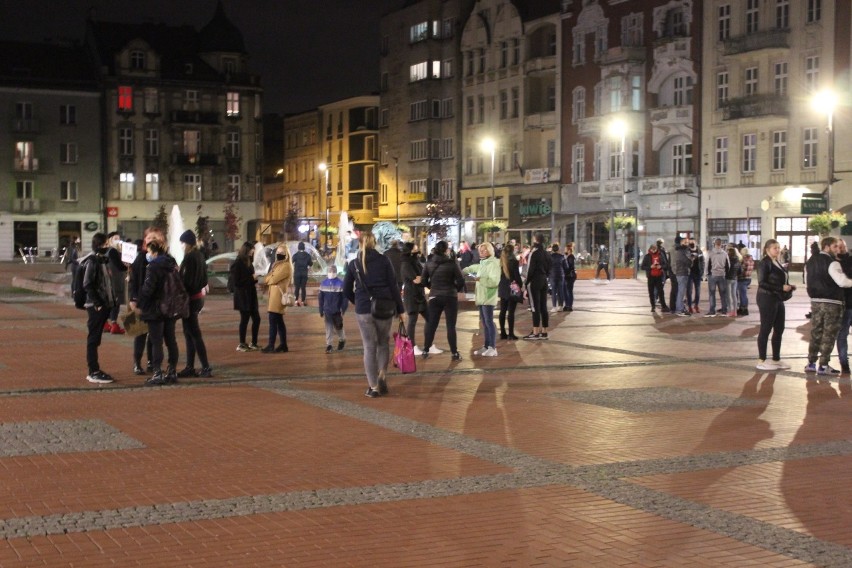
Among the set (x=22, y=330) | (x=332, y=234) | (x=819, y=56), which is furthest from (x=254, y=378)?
(x=332, y=234)

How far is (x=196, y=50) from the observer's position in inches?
3438

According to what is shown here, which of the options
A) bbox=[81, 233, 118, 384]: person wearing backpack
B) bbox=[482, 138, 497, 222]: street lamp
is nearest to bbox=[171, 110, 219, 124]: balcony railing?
bbox=[482, 138, 497, 222]: street lamp

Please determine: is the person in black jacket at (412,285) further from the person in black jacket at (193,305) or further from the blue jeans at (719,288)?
the blue jeans at (719,288)

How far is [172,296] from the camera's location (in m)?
13.7

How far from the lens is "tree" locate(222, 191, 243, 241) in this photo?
84688mm

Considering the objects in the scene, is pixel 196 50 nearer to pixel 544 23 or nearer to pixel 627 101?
pixel 544 23

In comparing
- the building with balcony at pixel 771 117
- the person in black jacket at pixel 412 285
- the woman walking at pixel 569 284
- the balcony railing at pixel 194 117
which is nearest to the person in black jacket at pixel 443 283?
the person in black jacket at pixel 412 285

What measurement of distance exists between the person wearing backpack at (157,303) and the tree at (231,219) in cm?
7132

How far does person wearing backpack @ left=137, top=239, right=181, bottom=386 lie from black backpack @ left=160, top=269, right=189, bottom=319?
12 millimetres

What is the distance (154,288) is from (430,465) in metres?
5.65

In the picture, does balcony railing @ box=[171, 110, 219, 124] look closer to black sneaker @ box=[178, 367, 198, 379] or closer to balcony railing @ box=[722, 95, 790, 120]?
balcony railing @ box=[722, 95, 790, 120]

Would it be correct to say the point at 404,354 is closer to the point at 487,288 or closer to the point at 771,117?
the point at 487,288

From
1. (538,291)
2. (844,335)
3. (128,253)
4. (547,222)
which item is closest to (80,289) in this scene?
(128,253)

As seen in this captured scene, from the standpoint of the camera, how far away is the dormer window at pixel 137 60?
271ft
